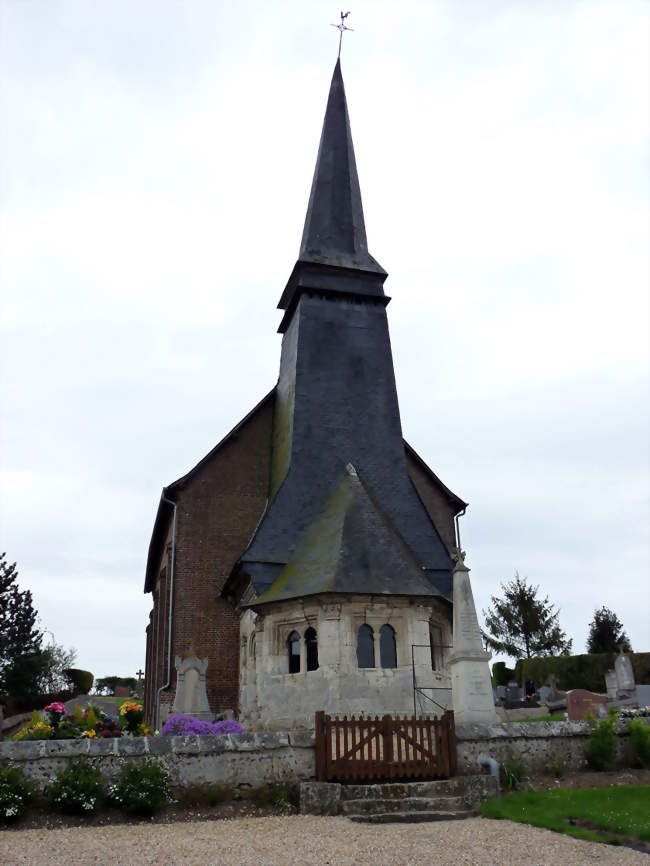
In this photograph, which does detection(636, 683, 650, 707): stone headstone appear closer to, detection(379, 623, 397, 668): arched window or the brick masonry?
the brick masonry

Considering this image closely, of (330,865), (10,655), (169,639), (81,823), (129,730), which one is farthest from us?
(10,655)

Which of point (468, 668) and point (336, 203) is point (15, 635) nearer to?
point (336, 203)

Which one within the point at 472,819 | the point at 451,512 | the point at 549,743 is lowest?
the point at 472,819

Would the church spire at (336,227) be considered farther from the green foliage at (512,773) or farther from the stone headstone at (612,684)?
the green foliage at (512,773)

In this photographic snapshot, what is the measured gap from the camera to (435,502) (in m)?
24.5

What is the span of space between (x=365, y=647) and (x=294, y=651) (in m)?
1.68

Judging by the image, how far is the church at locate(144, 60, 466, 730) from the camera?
16.3 m

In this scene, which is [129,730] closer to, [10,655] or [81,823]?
[81,823]

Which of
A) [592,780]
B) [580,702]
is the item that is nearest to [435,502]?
[580,702]

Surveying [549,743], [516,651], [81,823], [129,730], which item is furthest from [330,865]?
[516,651]

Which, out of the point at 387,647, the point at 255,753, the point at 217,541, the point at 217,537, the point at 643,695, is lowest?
the point at 255,753

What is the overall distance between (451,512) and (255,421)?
677 cm

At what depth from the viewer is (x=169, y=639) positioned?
20.5m

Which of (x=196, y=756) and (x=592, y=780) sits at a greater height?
(x=196, y=756)
